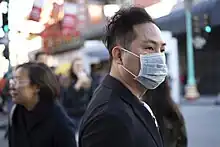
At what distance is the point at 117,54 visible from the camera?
1966 millimetres

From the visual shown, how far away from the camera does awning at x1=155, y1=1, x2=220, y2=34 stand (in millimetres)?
13508

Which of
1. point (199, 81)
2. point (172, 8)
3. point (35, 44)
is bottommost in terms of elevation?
point (199, 81)

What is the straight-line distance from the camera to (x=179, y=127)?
121 inches

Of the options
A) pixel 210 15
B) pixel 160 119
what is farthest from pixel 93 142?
pixel 210 15

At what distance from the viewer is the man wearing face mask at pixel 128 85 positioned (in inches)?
67.9

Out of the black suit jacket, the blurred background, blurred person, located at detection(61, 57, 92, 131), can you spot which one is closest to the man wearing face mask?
the black suit jacket

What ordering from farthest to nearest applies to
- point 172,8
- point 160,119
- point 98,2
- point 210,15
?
point 98,2, point 172,8, point 210,15, point 160,119

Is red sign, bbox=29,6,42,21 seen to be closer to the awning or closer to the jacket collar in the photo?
the awning

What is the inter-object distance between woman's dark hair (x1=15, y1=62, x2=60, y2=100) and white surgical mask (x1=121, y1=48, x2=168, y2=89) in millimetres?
1280

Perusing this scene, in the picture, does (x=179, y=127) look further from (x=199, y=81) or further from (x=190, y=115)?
(x=199, y=81)

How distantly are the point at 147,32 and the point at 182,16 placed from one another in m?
18.2

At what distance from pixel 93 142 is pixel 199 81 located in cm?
2453

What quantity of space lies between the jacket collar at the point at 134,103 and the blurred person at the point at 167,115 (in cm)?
103

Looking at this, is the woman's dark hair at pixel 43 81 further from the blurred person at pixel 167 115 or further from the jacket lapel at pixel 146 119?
the jacket lapel at pixel 146 119
